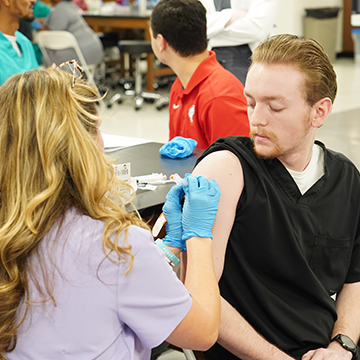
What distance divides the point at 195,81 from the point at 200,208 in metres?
1.29

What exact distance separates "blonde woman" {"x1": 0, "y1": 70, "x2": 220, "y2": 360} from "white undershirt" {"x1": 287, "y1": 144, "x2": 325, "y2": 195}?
58 cm


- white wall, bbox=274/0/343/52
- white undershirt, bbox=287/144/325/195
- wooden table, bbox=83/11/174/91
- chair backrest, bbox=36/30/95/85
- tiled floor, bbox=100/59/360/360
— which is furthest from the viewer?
white wall, bbox=274/0/343/52

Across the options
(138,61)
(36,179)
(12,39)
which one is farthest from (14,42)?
(138,61)

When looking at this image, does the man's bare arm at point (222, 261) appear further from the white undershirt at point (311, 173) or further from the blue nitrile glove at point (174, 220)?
the white undershirt at point (311, 173)

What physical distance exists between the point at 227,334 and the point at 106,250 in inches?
18.7

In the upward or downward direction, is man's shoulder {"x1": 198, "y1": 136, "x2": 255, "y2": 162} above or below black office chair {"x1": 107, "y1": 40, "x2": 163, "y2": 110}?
above

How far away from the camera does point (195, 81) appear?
225 cm

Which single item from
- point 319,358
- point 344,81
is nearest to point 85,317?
point 319,358

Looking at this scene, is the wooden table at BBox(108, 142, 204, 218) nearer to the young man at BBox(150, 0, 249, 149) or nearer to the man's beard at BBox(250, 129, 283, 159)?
the young man at BBox(150, 0, 249, 149)

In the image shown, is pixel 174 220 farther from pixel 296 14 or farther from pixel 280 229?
pixel 296 14

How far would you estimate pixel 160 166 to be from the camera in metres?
1.81

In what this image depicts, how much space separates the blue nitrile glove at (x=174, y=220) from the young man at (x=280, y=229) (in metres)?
0.08

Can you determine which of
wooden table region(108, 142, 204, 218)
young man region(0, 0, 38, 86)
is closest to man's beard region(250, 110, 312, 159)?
wooden table region(108, 142, 204, 218)

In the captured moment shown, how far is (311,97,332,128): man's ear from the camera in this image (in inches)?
48.8
